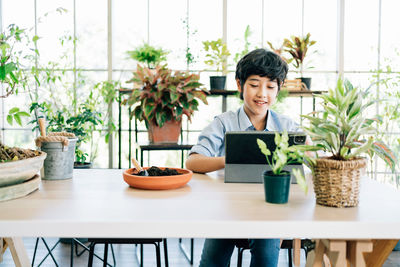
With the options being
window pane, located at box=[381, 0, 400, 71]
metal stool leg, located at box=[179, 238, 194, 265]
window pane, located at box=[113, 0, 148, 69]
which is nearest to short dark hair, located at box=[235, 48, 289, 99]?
metal stool leg, located at box=[179, 238, 194, 265]

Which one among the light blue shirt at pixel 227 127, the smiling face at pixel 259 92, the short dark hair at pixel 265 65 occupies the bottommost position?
the light blue shirt at pixel 227 127

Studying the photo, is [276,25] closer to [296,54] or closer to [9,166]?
[296,54]

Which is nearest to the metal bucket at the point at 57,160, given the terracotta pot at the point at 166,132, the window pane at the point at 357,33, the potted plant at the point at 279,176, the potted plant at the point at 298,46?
the potted plant at the point at 279,176

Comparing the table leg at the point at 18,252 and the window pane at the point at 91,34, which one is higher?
the window pane at the point at 91,34

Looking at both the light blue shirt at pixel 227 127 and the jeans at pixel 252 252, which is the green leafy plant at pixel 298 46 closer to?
the light blue shirt at pixel 227 127

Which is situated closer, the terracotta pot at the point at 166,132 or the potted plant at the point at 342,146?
the potted plant at the point at 342,146

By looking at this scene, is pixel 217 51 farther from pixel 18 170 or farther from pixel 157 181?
pixel 18 170

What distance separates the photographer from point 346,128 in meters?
1.29

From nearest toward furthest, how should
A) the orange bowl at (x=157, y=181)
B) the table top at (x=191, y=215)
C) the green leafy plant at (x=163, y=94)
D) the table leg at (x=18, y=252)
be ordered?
the table top at (x=191, y=215)
the orange bowl at (x=157, y=181)
the table leg at (x=18, y=252)
the green leafy plant at (x=163, y=94)

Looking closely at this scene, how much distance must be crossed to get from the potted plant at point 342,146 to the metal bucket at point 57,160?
3.37 ft

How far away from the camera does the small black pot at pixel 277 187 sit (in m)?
1.29

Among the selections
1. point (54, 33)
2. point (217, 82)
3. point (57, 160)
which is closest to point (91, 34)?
point (54, 33)

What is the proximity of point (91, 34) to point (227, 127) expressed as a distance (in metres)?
3.32

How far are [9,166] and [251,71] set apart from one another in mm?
1238
